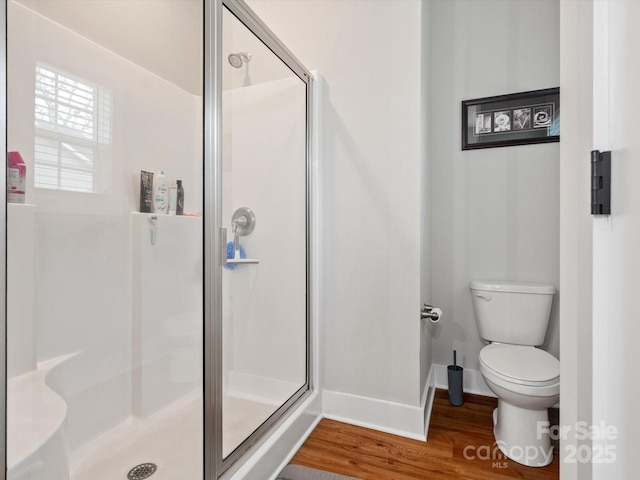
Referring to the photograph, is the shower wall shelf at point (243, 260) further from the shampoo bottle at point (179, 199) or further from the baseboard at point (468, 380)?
the baseboard at point (468, 380)

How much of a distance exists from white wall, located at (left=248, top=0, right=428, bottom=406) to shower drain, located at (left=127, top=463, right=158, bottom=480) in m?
0.94

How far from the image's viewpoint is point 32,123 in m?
1.14

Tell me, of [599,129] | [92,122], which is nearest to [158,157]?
[92,122]

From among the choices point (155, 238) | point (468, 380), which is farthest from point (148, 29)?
point (468, 380)

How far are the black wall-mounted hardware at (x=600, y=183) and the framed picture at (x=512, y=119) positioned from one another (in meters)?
1.83

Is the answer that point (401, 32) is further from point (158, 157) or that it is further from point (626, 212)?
point (626, 212)

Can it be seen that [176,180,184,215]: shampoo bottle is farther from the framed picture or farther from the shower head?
the framed picture

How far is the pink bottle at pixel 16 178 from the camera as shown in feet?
3.01

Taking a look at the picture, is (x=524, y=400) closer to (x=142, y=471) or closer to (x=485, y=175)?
(x=485, y=175)

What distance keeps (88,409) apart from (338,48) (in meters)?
2.17

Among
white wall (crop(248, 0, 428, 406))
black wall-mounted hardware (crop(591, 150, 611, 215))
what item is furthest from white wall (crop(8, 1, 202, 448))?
black wall-mounted hardware (crop(591, 150, 611, 215))

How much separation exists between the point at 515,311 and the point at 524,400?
1.96 feet

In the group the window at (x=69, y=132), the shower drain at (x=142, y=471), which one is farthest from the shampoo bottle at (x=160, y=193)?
the shower drain at (x=142, y=471)

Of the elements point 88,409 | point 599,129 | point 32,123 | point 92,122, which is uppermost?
point 92,122
